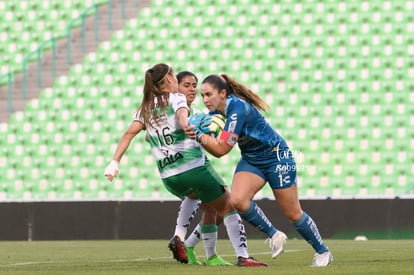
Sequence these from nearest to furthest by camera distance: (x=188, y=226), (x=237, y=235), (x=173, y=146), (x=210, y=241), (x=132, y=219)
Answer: (x=237, y=235) < (x=173, y=146) < (x=210, y=241) < (x=188, y=226) < (x=132, y=219)

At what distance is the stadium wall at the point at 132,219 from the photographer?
1667 centimetres

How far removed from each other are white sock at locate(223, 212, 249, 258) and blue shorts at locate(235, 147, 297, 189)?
1.80ft

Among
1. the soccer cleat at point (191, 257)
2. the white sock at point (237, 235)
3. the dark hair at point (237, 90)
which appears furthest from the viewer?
the soccer cleat at point (191, 257)

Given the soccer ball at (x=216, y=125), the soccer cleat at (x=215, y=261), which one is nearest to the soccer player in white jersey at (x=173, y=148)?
the soccer ball at (x=216, y=125)

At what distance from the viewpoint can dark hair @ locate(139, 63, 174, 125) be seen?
9.03 m

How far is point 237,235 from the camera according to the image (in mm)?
8773

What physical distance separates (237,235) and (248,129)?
3.07ft

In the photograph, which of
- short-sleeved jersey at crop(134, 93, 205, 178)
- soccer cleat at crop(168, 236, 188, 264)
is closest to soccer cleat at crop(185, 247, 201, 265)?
soccer cleat at crop(168, 236, 188, 264)

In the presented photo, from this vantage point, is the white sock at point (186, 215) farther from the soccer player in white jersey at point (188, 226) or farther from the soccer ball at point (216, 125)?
the soccer ball at point (216, 125)

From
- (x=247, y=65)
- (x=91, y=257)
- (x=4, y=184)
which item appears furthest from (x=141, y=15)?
(x=91, y=257)

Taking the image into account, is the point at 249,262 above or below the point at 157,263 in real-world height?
above

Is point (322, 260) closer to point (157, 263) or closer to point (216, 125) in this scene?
point (216, 125)

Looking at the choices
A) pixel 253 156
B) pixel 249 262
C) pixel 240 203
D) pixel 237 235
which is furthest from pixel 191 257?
pixel 253 156

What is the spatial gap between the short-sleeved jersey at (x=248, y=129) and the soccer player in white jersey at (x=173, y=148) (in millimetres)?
565
